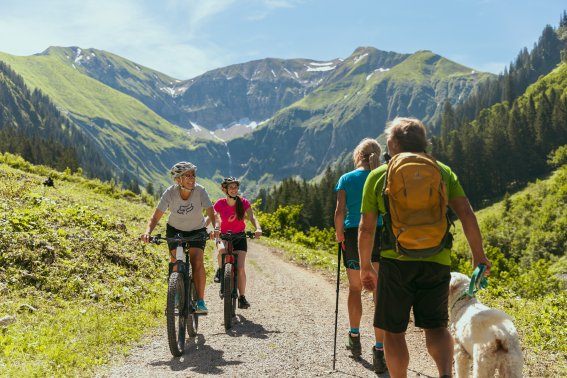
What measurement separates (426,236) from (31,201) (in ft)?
54.5

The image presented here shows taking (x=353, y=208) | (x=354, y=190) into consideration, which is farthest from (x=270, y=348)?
(x=354, y=190)

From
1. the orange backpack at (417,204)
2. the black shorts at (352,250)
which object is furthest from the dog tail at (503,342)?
the black shorts at (352,250)

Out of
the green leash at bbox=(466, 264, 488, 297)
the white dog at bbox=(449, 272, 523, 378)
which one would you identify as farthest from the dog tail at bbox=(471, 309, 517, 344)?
the green leash at bbox=(466, 264, 488, 297)

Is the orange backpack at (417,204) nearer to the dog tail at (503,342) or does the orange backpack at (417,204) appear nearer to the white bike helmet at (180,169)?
the dog tail at (503,342)

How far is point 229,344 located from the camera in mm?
Answer: 8945

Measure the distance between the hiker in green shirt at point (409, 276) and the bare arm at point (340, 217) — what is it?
237cm

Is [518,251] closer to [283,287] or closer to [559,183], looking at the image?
[559,183]

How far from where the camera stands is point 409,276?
4.69 meters

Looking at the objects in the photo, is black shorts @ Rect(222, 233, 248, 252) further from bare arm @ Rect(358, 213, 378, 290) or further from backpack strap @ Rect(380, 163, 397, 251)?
backpack strap @ Rect(380, 163, 397, 251)

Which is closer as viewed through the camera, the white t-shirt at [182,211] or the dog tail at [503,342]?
the dog tail at [503,342]

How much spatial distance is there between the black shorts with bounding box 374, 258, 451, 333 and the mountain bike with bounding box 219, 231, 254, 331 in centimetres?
557

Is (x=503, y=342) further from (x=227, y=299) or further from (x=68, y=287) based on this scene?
(x=68, y=287)

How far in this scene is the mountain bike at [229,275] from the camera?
A: 10039 millimetres

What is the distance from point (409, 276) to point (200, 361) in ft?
15.2
